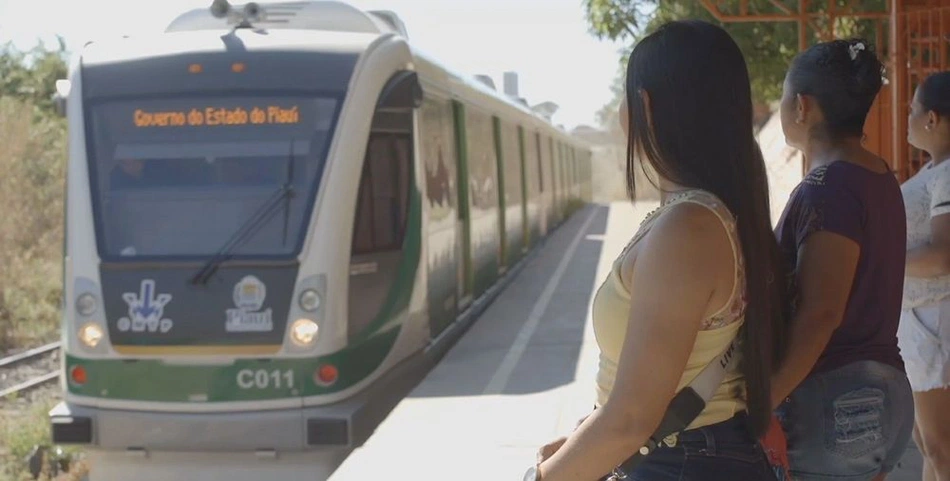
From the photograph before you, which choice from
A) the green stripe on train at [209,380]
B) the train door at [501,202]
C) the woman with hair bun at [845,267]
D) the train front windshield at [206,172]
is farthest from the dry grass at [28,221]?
the woman with hair bun at [845,267]

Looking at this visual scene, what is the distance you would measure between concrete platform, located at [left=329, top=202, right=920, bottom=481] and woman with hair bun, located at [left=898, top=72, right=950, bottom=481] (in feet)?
2.72

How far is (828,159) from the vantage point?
3.29 metres

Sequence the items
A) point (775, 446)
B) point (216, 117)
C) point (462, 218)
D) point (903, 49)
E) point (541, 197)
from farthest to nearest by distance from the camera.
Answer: point (541, 197) → point (462, 218) → point (903, 49) → point (216, 117) → point (775, 446)

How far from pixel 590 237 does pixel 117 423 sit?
62.6 ft

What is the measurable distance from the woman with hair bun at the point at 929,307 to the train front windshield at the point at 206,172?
469cm

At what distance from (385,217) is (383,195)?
143mm

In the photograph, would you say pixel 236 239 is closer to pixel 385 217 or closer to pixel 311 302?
pixel 311 302

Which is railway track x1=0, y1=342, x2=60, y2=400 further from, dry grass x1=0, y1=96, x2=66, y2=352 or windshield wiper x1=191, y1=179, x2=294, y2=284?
windshield wiper x1=191, y1=179, x2=294, y2=284

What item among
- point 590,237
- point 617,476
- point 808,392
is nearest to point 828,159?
point 808,392

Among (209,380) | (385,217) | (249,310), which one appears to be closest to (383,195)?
(385,217)

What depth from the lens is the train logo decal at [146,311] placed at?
8281 millimetres

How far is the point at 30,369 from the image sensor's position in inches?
703

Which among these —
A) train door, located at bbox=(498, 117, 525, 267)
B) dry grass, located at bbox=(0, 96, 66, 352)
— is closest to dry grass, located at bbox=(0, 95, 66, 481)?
dry grass, located at bbox=(0, 96, 66, 352)

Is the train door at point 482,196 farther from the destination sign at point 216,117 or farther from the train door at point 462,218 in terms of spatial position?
the destination sign at point 216,117
